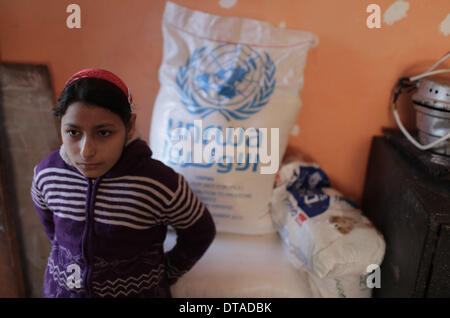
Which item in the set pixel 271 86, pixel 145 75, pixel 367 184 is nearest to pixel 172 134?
pixel 145 75

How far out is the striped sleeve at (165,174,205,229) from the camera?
0.74 m

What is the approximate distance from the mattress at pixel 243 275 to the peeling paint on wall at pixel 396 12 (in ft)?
2.13

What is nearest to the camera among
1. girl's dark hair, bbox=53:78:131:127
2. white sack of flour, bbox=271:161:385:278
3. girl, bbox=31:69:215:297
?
girl's dark hair, bbox=53:78:131:127

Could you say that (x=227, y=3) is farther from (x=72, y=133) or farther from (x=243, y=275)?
(x=243, y=275)

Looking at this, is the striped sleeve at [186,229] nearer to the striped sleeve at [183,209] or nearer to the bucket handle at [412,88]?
the striped sleeve at [183,209]

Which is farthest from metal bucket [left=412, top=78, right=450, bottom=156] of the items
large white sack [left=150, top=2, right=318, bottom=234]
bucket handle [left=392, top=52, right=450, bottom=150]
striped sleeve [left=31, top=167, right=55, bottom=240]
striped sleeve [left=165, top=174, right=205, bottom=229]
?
striped sleeve [left=31, top=167, right=55, bottom=240]

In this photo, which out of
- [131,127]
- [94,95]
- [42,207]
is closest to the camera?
[94,95]

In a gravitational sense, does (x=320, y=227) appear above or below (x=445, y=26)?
below

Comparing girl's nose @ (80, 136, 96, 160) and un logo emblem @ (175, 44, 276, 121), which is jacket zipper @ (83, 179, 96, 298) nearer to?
girl's nose @ (80, 136, 96, 160)

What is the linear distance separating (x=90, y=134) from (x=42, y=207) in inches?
12.5

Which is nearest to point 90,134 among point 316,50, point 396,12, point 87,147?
point 87,147

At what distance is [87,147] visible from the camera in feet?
1.91

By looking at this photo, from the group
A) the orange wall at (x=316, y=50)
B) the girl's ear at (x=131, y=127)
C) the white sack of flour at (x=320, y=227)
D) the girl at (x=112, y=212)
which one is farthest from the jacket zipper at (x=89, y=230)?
the white sack of flour at (x=320, y=227)

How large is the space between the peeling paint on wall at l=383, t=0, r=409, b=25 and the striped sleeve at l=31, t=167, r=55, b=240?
778mm
